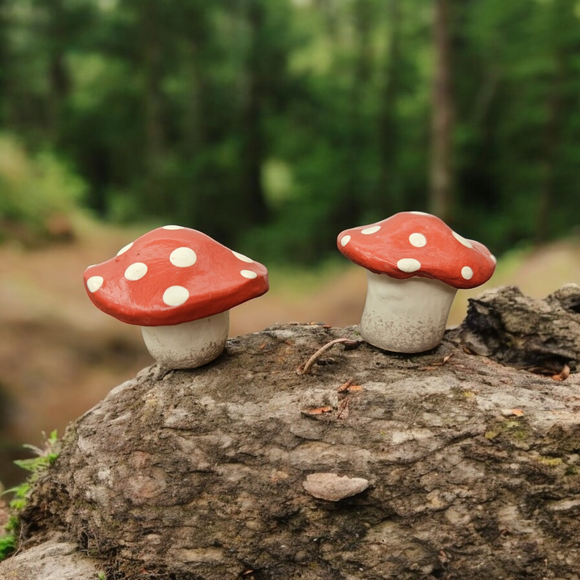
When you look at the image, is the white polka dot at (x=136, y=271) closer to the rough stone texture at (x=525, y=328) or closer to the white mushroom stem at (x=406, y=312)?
the white mushroom stem at (x=406, y=312)

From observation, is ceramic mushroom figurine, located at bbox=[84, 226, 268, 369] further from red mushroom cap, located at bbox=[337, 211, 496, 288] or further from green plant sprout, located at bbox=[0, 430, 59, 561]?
green plant sprout, located at bbox=[0, 430, 59, 561]

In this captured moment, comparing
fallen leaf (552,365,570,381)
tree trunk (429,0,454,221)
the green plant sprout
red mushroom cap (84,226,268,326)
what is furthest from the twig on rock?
tree trunk (429,0,454,221)

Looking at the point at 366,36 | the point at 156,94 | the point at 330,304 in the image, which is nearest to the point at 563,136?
the point at 366,36

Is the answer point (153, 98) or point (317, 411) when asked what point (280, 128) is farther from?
point (317, 411)

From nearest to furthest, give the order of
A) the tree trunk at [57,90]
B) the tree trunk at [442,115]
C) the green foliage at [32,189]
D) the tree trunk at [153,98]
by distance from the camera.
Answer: the tree trunk at [442,115], the green foliage at [32,189], the tree trunk at [153,98], the tree trunk at [57,90]

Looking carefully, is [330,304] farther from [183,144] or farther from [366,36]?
[366,36]

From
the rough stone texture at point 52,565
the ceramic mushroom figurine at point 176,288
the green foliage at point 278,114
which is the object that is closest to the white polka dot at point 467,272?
the ceramic mushroom figurine at point 176,288
